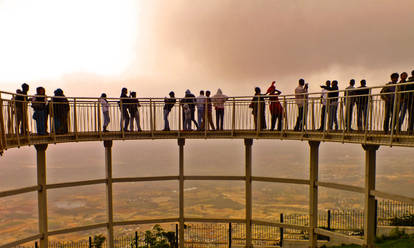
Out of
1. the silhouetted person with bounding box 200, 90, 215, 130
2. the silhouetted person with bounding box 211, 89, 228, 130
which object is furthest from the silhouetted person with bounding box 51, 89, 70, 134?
Answer: the silhouetted person with bounding box 211, 89, 228, 130

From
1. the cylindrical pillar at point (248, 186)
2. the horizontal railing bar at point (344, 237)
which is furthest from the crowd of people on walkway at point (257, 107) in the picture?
the horizontal railing bar at point (344, 237)

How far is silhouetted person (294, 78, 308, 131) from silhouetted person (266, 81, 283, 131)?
0.80 m

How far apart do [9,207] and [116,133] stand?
20801 centimetres

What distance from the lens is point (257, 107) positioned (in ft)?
49.3

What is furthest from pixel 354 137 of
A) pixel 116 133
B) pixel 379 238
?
pixel 116 133

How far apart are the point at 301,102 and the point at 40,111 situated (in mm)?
10764

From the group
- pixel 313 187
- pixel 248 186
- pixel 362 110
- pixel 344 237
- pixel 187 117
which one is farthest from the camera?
pixel 248 186

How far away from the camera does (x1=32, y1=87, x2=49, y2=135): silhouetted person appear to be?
42.2ft

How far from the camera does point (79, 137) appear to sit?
14398mm

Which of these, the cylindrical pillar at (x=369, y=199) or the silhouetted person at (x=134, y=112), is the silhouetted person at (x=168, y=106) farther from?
the cylindrical pillar at (x=369, y=199)

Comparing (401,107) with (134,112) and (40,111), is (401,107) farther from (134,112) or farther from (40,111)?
(40,111)

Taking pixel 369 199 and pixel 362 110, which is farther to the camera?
pixel 369 199

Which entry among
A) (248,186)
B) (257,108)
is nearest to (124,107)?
(257,108)

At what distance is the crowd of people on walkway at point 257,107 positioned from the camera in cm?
1059
